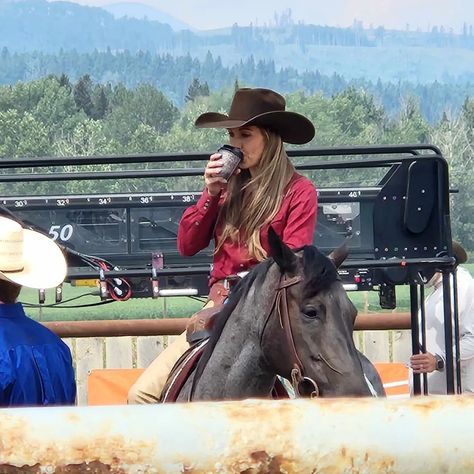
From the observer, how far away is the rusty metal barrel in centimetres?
134

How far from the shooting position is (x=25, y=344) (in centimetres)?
326

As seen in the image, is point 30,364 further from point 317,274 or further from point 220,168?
point 220,168

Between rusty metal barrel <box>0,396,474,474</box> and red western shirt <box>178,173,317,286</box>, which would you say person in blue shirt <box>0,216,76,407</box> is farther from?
rusty metal barrel <box>0,396,474,474</box>

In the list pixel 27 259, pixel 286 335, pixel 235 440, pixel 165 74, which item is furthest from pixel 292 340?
pixel 165 74

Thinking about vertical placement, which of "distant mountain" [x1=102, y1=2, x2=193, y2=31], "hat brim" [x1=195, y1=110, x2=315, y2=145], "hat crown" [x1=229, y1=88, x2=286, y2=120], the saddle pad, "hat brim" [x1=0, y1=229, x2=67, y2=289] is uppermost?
"distant mountain" [x1=102, y1=2, x2=193, y2=31]

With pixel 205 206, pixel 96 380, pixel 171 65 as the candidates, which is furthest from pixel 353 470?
pixel 171 65

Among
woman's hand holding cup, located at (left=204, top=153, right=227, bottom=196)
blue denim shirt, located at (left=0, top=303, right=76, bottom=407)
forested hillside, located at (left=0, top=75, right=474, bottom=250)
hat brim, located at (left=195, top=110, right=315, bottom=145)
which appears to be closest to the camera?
blue denim shirt, located at (left=0, top=303, right=76, bottom=407)

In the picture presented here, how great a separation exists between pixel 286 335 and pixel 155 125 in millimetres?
33163

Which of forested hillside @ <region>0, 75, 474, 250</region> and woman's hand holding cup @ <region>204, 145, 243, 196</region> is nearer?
woman's hand holding cup @ <region>204, 145, 243, 196</region>

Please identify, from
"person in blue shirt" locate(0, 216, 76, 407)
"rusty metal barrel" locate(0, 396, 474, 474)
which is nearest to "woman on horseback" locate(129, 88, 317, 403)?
"person in blue shirt" locate(0, 216, 76, 407)

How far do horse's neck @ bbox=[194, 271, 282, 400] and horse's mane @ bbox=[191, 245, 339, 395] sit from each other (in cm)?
3

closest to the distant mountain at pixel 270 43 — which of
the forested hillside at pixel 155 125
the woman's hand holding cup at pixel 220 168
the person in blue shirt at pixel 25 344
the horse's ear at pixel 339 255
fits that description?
the forested hillside at pixel 155 125

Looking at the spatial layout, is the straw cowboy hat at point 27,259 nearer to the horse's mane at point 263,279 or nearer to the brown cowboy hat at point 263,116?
the horse's mane at point 263,279

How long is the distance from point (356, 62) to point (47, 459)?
11242 cm
